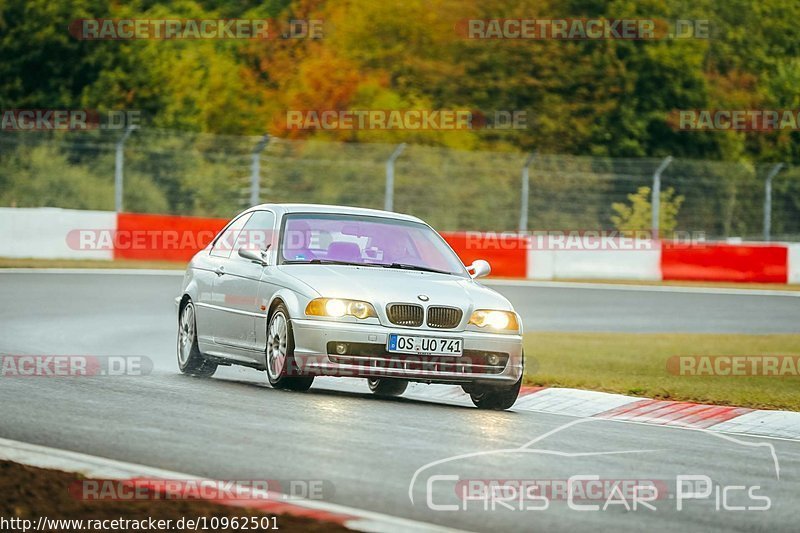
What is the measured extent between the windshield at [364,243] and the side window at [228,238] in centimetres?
79

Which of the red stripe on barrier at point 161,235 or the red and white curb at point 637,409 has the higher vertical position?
the red stripe on barrier at point 161,235

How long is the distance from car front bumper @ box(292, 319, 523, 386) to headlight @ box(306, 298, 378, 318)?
78mm

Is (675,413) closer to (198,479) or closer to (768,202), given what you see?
(198,479)

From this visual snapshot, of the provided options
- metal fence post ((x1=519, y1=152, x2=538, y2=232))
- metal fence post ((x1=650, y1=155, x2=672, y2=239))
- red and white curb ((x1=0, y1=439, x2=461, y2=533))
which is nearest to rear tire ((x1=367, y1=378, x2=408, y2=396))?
red and white curb ((x1=0, y1=439, x2=461, y2=533))

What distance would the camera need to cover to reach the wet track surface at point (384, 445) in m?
6.69

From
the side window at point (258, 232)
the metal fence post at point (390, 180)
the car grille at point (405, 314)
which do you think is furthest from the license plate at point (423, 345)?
the metal fence post at point (390, 180)

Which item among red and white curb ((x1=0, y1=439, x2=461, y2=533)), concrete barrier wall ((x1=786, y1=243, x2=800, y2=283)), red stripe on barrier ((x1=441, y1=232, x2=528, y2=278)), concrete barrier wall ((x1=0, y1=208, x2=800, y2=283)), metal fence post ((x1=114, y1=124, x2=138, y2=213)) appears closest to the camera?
red and white curb ((x1=0, y1=439, x2=461, y2=533))

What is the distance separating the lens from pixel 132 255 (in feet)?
94.8

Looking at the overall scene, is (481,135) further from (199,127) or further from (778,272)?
(778,272)

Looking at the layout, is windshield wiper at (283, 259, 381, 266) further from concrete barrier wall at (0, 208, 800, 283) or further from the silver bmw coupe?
concrete barrier wall at (0, 208, 800, 283)

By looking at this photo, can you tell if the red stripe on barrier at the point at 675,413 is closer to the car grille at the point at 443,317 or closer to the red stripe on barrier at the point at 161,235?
the car grille at the point at 443,317

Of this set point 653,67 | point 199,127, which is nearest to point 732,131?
point 653,67

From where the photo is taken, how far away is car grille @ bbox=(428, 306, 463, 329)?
418 inches

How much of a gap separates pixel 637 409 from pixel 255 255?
10.2 feet
